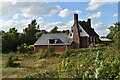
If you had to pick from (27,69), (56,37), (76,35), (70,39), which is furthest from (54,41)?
(27,69)

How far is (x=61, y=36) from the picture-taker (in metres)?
27.2

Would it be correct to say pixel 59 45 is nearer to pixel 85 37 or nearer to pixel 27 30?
pixel 85 37

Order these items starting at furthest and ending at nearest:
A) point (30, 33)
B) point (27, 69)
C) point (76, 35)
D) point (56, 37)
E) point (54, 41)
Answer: point (30, 33) < point (76, 35) < point (56, 37) < point (54, 41) < point (27, 69)

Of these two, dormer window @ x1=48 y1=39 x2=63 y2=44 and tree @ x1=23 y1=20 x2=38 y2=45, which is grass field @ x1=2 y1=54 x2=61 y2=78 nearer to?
dormer window @ x1=48 y1=39 x2=63 y2=44

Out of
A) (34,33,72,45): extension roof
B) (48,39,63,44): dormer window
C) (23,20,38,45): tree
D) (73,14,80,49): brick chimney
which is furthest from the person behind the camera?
(23,20,38,45): tree

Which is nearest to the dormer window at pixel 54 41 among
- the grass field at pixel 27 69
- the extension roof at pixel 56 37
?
the extension roof at pixel 56 37

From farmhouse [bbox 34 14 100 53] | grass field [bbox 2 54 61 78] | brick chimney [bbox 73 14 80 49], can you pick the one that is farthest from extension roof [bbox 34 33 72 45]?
grass field [bbox 2 54 61 78]

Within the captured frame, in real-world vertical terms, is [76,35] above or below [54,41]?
above

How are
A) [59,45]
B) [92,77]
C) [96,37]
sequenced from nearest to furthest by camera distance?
[92,77]
[59,45]
[96,37]

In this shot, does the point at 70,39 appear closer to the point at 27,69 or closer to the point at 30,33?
the point at 30,33

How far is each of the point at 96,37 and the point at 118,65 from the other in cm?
2626

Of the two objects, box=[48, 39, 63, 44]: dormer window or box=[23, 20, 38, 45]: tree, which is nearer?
box=[48, 39, 63, 44]: dormer window

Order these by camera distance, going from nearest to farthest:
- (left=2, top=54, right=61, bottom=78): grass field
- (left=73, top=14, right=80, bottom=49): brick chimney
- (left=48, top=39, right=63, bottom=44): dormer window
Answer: (left=2, top=54, right=61, bottom=78): grass field < (left=48, top=39, right=63, bottom=44): dormer window < (left=73, top=14, right=80, bottom=49): brick chimney

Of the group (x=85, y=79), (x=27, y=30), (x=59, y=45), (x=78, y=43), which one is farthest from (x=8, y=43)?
(x=85, y=79)
